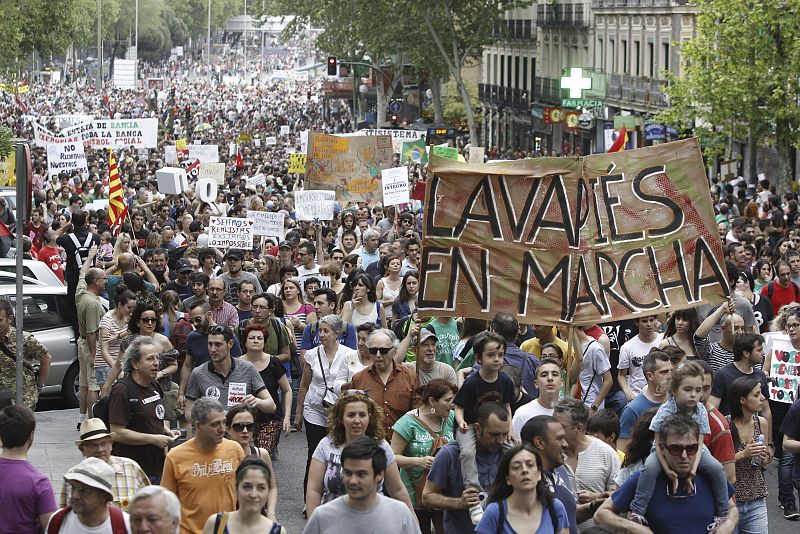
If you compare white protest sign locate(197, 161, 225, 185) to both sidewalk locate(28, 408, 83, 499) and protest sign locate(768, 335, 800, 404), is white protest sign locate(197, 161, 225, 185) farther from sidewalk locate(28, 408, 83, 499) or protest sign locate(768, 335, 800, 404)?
protest sign locate(768, 335, 800, 404)

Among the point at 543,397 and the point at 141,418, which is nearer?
the point at 543,397

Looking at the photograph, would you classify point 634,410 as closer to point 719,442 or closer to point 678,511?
point 719,442

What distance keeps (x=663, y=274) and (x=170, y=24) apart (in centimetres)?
17771

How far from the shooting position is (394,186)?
24.3 metres

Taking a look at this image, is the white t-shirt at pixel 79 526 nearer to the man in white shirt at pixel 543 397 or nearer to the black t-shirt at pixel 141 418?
the black t-shirt at pixel 141 418

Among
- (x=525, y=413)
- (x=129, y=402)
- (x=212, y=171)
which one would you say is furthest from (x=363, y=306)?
(x=212, y=171)

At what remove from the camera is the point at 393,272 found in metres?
15.0

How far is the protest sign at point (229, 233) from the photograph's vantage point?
64.6 feet

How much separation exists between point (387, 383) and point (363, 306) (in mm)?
3119

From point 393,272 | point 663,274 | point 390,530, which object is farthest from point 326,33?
point 390,530

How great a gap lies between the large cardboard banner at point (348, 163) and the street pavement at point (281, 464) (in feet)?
41.5

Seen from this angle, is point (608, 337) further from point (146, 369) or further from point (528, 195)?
point (146, 369)

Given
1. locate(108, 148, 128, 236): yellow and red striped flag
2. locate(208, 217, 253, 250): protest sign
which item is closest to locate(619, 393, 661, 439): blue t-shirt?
locate(208, 217, 253, 250): protest sign

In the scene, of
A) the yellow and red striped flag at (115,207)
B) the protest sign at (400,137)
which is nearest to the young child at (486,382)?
the yellow and red striped flag at (115,207)
